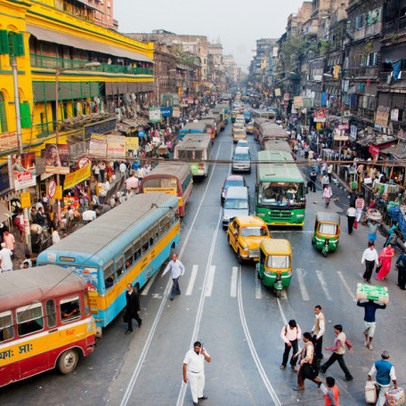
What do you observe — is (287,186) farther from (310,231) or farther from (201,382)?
(201,382)

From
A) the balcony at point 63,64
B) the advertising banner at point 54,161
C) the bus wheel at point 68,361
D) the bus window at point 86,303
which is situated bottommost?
the bus wheel at point 68,361

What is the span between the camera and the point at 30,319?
10508mm

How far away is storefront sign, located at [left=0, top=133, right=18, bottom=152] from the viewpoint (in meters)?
20.7

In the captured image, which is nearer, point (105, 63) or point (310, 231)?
point (310, 231)

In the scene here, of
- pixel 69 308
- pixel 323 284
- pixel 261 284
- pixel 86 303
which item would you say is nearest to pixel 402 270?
pixel 323 284

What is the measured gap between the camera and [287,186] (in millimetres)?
24484

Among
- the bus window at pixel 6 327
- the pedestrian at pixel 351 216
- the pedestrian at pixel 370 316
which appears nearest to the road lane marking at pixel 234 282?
the pedestrian at pixel 370 316

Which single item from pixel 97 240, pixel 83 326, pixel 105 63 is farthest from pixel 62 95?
pixel 83 326

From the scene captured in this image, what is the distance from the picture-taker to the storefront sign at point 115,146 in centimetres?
2478

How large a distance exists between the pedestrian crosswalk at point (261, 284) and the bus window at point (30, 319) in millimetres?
6337

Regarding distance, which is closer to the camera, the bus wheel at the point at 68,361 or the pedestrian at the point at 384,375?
the pedestrian at the point at 384,375

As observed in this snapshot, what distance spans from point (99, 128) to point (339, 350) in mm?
28879

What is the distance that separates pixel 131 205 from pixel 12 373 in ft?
31.5

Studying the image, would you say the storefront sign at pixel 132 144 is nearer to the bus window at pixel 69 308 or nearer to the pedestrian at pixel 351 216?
the pedestrian at pixel 351 216
